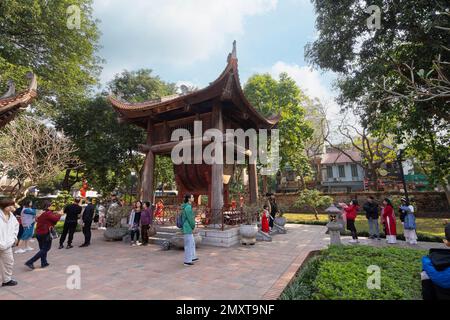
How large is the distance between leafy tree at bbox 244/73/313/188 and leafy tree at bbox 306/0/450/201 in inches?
312

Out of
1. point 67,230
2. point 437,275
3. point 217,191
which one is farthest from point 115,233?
point 437,275

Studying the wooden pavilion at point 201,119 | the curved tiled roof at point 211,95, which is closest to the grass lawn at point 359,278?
the wooden pavilion at point 201,119

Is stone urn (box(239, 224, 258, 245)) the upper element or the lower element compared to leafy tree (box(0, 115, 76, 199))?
lower

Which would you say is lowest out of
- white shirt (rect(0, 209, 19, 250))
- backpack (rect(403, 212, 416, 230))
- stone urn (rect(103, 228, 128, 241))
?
stone urn (rect(103, 228, 128, 241))

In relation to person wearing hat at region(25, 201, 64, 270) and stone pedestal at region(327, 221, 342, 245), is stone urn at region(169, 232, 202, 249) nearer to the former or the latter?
person wearing hat at region(25, 201, 64, 270)

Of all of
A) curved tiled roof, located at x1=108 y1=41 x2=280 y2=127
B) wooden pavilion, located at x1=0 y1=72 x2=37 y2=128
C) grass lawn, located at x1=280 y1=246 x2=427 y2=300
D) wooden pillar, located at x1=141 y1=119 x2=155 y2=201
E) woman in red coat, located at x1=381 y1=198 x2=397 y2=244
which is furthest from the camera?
wooden pillar, located at x1=141 y1=119 x2=155 y2=201

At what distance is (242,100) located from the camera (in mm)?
10570

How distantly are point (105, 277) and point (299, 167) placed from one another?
76.4ft

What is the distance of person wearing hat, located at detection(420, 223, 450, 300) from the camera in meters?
2.77

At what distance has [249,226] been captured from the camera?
9141 mm

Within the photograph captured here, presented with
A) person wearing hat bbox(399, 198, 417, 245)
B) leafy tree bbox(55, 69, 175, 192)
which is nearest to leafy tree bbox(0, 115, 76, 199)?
leafy tree bbox(55, 69, 175, 192)

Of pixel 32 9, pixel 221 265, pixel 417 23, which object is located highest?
pixel 32 9
